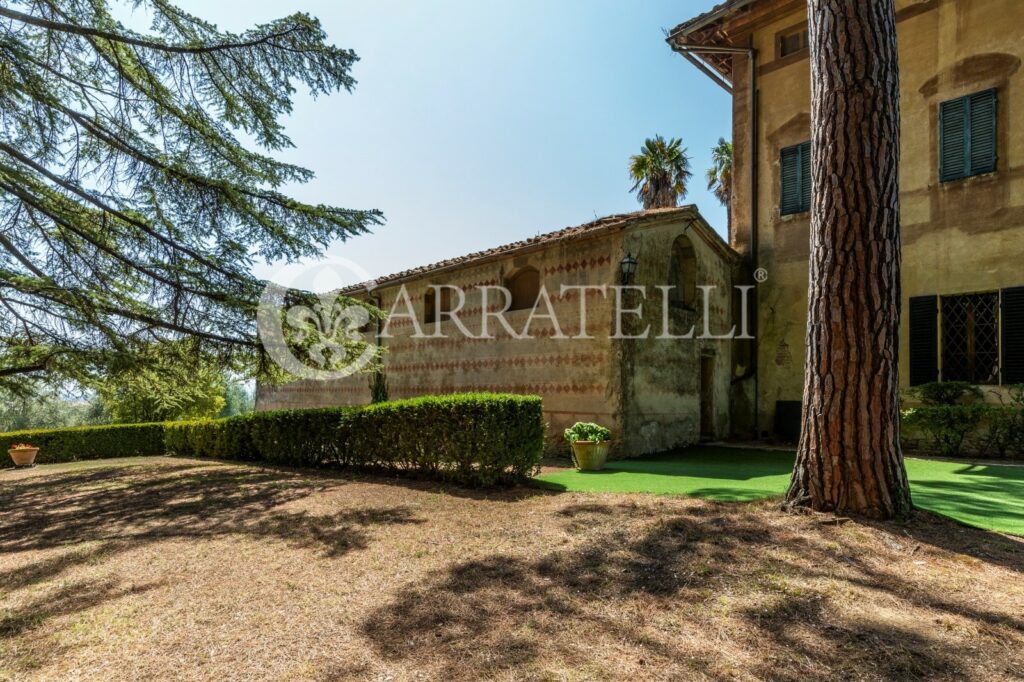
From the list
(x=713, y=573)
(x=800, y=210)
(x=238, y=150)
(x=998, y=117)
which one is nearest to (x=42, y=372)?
(x=238, y=150)

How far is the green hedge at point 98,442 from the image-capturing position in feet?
58.8

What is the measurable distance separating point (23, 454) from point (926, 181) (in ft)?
81.9

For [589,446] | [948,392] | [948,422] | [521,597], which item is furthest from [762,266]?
[521,597]

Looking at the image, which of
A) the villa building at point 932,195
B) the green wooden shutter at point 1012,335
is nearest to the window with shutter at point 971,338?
the villa building at point 932,195

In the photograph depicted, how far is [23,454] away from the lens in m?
16.1

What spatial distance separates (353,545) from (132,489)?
6.53 meters

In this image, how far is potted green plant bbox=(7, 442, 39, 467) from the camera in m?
16.0

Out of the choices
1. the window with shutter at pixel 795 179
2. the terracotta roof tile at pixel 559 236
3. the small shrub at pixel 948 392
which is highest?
the window with shutter at pixel 795 179

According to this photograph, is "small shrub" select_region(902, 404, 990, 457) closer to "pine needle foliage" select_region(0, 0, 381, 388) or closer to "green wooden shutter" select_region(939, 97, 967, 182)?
"green wooden shutter" select_region(939, 97, 967, 182)

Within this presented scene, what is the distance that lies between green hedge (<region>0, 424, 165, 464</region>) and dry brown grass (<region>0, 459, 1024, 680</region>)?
13758 mm

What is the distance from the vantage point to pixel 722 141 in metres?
24.4

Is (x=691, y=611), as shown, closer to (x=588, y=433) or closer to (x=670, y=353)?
(x=588, y=433)

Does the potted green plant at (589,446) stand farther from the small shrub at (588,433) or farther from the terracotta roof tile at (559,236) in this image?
the terracotta roof tile at (559,236)

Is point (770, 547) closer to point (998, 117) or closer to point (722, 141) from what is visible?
point (998, 117)
